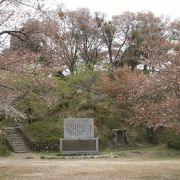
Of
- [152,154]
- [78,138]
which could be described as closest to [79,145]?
[78,138]

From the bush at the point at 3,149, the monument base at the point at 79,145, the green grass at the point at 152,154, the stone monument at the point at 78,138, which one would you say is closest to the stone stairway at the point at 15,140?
the bush at the point at 3,149

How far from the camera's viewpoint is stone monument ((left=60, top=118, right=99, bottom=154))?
29.5 m

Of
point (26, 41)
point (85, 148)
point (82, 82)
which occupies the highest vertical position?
point (82, 82)

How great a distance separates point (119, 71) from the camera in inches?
1390

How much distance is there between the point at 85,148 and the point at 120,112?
21.6ft

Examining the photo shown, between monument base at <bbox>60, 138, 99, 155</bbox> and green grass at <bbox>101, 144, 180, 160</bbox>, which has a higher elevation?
monument base at <bbox>60, 138, 99, 155</bbox>

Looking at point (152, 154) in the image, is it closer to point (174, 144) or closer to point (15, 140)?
point (174, 144)

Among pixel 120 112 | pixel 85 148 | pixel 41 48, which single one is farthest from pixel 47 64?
pixel 120 112

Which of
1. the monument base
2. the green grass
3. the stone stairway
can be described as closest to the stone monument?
the monument base

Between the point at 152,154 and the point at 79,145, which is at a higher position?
the point at 79,145

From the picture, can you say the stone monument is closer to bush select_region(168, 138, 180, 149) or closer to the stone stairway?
the stone stairway

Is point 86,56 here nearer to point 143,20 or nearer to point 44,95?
point 143,20

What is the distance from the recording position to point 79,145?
97.6ft

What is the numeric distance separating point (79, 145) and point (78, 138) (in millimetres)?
517
